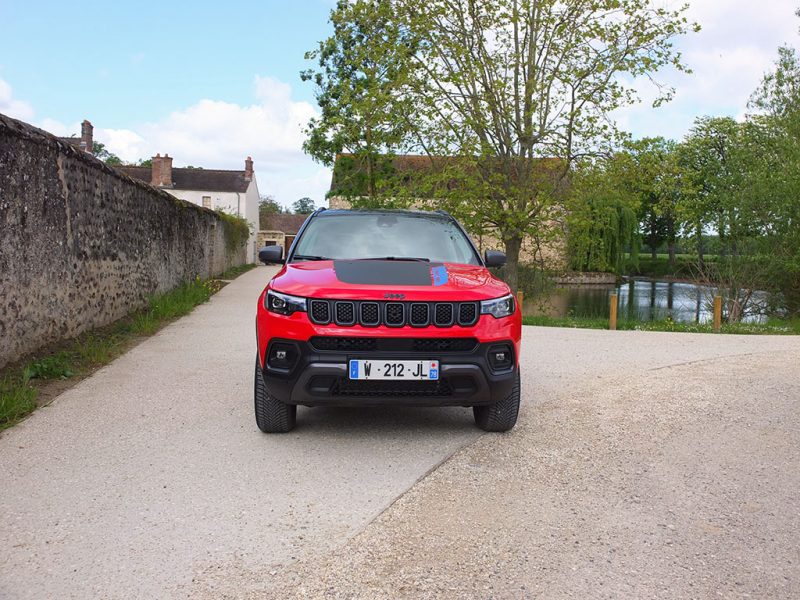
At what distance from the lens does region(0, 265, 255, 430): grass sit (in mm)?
5555

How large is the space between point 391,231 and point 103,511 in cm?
329

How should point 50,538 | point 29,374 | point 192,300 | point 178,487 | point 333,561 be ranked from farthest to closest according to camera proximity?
point 192,300, point 29,374, point 178,487, point 50,538, point 333,561

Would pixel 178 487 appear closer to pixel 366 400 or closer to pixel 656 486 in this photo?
pixel 366 400

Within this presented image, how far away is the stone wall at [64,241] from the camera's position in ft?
22.1

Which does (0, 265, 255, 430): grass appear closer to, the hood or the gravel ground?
the hood

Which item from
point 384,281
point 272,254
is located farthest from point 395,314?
point 272,254

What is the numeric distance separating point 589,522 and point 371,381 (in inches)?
64.6

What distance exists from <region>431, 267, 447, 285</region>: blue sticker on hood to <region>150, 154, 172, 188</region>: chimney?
210 ft

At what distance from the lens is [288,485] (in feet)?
13.0

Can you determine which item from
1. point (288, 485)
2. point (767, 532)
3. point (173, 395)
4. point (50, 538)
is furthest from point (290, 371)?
point (767, 532)

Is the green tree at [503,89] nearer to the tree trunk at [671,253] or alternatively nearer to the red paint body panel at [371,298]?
the red paint body panel at [371,298]

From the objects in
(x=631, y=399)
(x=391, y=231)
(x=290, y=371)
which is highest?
(x=391, y=231)

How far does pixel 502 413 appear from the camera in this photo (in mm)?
5047

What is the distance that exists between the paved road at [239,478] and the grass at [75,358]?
0.72 feet
